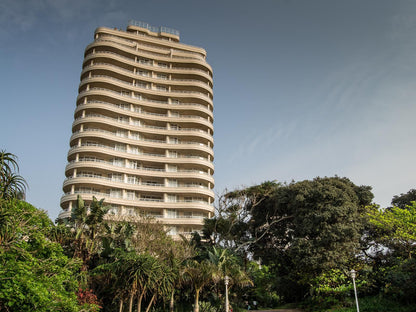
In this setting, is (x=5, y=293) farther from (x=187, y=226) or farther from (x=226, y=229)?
(x=187, y=226)

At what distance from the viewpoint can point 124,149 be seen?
2274 inches

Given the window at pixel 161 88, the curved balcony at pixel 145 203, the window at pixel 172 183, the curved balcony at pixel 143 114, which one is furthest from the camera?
the window at pixel 161 88

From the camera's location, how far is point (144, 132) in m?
59.8

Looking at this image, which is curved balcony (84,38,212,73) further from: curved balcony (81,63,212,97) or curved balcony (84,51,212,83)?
curved balcony (81,63,212,97)

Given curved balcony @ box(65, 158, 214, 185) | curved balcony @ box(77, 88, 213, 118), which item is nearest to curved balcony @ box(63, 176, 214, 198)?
curved balcony @ box(65, 158, 214, 185)

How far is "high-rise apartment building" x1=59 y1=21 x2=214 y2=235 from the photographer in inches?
2131

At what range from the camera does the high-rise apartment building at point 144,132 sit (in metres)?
54.1

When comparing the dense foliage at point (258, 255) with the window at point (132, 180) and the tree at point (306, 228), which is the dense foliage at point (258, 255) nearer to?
the tree at point (306, 228)

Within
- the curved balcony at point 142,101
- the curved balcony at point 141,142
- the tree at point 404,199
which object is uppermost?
the curved balcony at point 142,101

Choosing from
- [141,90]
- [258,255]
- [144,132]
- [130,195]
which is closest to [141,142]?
[144,132]

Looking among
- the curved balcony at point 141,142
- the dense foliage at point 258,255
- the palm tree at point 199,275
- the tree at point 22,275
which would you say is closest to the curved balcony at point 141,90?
the curved balcony at point 141,142

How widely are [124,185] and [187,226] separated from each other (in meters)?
12.1

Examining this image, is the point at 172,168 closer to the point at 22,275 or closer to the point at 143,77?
the point at 143,77

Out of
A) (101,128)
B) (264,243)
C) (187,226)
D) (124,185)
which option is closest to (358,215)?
(264,243)
